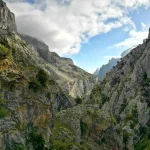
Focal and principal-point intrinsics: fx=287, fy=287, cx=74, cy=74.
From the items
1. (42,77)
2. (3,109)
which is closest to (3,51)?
(42,77)

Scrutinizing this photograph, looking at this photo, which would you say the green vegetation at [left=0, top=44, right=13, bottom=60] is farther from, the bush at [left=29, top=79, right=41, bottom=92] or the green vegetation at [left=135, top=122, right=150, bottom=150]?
the green vegetation at [left=135, top=122, right=150, bottom=150]

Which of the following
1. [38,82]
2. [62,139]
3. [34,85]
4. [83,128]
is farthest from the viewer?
[83,128]

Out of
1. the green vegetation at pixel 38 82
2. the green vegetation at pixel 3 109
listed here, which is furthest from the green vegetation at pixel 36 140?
the green vegetation at pixel 38 82

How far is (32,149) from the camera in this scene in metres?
56.9

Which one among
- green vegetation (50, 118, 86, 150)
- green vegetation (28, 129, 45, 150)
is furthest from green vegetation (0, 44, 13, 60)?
green vegetation (50, 118, 86, 150)

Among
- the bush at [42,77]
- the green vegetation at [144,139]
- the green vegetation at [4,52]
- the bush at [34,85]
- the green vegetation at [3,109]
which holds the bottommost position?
the green vegetation at [144,139]

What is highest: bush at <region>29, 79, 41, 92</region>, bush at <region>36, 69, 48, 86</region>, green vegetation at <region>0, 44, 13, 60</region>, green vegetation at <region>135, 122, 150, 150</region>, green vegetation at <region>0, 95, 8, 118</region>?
green vegetation at <region>0, 44, 13, 60</region>

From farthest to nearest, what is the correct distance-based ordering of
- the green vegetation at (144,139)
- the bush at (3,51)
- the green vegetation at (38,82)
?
the green vegetation at (144,139) → the bush at (3,51) → the green vegetation at (38,82)

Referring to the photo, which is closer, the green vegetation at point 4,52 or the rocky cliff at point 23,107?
the rocky cliff at point 23,107

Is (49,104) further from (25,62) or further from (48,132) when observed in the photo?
(25,62)

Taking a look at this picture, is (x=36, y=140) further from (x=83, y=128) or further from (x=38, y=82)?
(x=83, y=128)

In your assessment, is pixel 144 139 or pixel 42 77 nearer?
pixel 42 77

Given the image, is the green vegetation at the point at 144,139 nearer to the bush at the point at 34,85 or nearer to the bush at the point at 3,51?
the bush at the point at 34,85

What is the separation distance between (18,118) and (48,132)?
927cm
